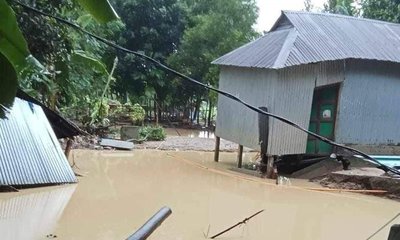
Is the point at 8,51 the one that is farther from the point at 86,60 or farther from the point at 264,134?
the point at 86,60

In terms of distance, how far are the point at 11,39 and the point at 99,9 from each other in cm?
50

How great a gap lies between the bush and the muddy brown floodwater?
5031mm

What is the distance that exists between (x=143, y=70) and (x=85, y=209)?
50.5ft

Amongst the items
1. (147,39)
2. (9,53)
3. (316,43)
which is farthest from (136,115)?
(9,53)

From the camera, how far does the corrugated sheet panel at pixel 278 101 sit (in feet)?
39.9

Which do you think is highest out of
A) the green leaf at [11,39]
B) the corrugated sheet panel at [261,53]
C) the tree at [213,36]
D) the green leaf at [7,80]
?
the tree at [213,36]

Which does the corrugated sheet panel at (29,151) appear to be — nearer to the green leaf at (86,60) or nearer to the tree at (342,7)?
the green leaf at (86,60)

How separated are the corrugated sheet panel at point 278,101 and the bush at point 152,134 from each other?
5.11 m

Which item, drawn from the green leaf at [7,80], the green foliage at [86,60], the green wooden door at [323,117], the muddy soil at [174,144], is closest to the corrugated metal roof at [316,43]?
the green wooden door at [323,117]

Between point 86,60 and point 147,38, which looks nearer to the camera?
point 86,60

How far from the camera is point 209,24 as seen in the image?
70.8ft

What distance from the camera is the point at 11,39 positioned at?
1876mm

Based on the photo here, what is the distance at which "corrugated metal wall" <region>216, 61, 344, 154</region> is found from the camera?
12.2 meters

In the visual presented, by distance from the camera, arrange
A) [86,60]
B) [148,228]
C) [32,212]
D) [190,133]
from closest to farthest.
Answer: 1. [148,228]
2. [32,212]
3. [86,60]
4. [190,133]
